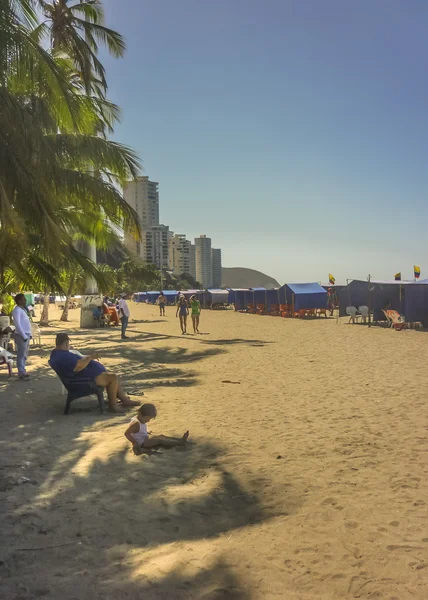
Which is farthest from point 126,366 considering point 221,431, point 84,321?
point 84,321

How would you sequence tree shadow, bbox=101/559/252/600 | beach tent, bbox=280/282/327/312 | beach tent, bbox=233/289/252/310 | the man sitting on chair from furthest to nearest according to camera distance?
beach tent, bbox=233/289/252/310 → beach tent, bbox=280/282/327/312 → the man sitting on chair → tree shadow, bbox=101/559/252/600

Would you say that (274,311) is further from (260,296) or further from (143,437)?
(143,437)

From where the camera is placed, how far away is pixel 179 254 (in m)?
161

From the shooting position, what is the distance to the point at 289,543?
2.98 metres

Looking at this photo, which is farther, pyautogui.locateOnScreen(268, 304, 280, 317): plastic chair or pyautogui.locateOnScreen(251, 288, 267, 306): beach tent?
pyautogui.locateOnScreen(251, 288, 267, 306): beach tent

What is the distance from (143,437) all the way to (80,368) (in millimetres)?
1622

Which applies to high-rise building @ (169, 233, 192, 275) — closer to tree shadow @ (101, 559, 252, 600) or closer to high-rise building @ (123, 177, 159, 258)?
high-rise building @ (123, 177, 159, 258)

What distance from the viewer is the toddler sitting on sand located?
4711 millimetres

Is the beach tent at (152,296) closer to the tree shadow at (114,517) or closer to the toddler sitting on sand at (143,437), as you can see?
the toddler sitting on sand at (143,437)

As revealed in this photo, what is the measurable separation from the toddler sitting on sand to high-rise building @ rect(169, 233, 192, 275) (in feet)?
492

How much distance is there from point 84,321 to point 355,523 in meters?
19.7

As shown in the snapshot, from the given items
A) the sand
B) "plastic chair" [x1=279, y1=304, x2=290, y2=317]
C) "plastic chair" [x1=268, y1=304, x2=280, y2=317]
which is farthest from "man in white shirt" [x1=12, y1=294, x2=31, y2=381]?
"plastic chair" [x1=268, y1=304, x2=280, y2=317]

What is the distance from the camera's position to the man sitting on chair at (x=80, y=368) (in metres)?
6.07

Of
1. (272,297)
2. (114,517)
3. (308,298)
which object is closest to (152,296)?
(272,297)
